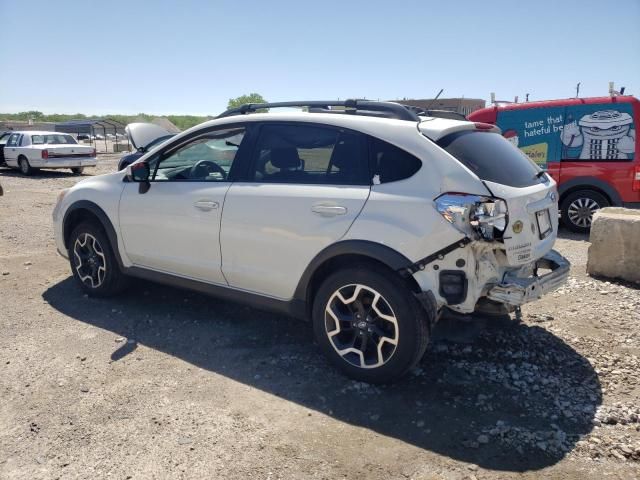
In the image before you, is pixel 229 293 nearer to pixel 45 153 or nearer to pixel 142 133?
pixel 142 133

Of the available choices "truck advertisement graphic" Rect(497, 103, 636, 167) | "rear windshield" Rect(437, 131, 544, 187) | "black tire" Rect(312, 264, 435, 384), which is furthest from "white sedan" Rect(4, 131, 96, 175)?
"rear windshield" Rect(437, 131, 544, 187)

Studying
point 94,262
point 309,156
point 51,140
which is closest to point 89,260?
point 94,262

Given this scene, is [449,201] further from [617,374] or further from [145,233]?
[145,233]

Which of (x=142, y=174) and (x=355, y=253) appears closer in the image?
(x=355, y=253)

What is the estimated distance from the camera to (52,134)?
18.5 m

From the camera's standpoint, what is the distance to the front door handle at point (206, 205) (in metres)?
4.07

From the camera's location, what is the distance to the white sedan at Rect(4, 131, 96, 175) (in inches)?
690

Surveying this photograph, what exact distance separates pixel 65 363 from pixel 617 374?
402 cm

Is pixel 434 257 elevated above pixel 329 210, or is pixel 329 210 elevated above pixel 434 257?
pixel 329 210

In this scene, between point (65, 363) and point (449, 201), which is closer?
point (449, 201)

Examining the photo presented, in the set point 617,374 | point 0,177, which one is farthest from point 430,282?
point 0,177

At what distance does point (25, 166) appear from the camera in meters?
18.0

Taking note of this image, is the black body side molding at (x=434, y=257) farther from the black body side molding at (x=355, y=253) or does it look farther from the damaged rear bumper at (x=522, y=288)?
the damaged rear bumper at (x=522, y=288)

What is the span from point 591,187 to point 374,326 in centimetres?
637
